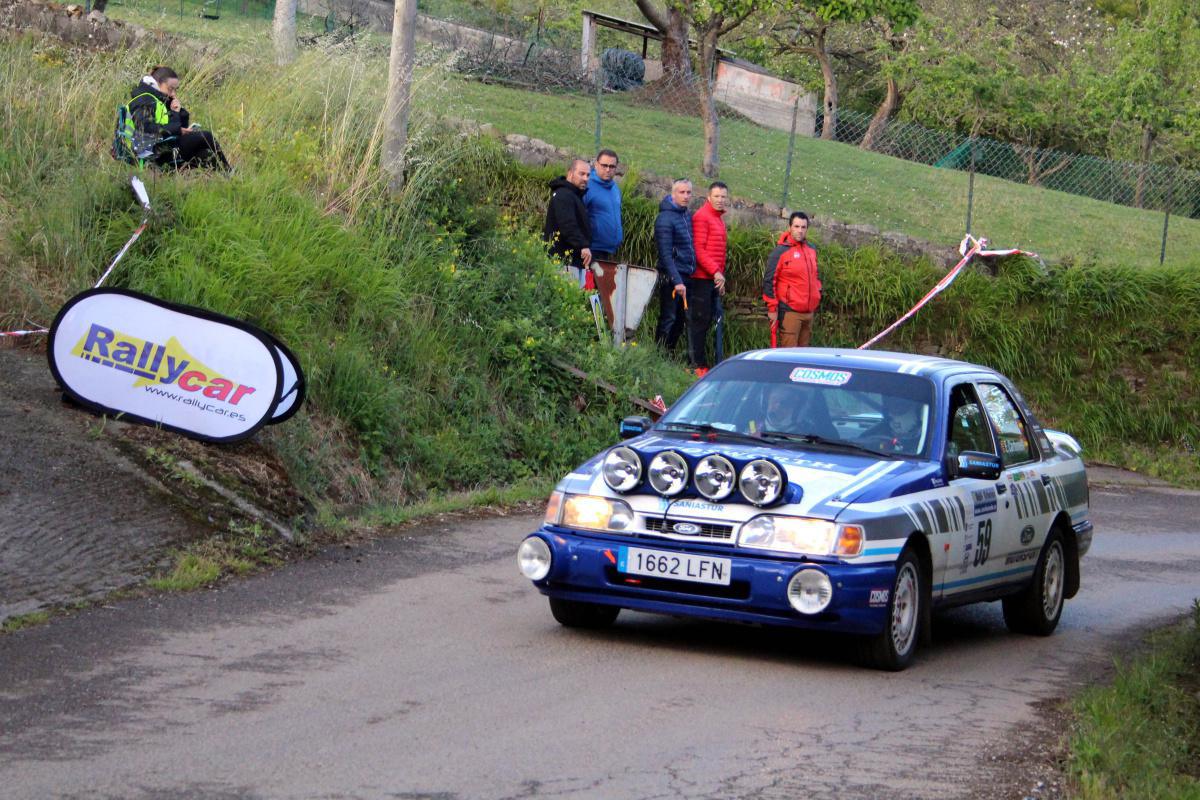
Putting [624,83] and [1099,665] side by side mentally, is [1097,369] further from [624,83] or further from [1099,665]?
[624,83]

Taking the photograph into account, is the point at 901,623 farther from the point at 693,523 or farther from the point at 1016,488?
the point at 1016,488

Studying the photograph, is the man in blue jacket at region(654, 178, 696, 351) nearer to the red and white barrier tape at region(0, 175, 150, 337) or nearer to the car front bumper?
the red and white barrier tape at region(0, 175, 150, 337)

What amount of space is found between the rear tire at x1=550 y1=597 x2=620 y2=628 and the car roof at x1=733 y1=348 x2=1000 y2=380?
1.76 m

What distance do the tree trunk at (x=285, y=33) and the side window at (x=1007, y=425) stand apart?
10.7m

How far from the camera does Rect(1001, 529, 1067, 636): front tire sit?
9.40m

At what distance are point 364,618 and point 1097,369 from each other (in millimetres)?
14041

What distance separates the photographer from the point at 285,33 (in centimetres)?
1939

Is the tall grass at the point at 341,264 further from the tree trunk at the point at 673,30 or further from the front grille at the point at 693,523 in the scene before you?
the tree trunk at the point at 673,30

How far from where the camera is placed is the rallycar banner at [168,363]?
1038 centimetres

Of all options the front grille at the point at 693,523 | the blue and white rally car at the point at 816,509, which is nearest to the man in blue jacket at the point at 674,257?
the blue and white rally car at the point at 816,509

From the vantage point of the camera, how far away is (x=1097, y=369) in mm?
20109

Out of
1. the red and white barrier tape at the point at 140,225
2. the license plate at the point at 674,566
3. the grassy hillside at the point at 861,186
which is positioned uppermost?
the grassy hillside at the point at 861,186

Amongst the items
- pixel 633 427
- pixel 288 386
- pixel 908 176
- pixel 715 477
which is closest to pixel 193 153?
pixel 288 386

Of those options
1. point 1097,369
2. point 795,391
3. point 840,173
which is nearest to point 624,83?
point 840,173
